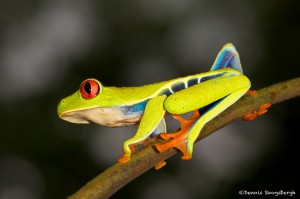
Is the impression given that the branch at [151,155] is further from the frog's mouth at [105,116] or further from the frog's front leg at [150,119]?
the frog's mouth at [105,116]

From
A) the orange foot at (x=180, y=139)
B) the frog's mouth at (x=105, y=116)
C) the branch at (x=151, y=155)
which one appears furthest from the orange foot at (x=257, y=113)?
the frog's mouth at (x=105, y=116)

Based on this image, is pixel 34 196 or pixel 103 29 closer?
pixel 34 196

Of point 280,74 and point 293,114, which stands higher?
point 280,74

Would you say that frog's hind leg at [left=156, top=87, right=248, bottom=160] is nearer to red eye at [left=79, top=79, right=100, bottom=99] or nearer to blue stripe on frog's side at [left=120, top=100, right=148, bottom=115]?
blue stripe on frog's side at [left=120, top=100, right=148, bottom=115]

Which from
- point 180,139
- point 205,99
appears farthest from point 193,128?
point 205,99

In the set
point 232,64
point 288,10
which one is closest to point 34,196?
point 288,10

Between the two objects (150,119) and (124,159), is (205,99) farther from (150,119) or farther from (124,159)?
(124,159)

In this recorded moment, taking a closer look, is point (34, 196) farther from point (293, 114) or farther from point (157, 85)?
point (157, 85)
